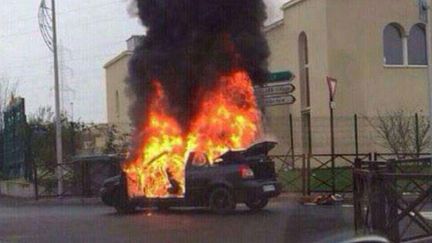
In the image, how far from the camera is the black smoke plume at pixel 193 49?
71.6 feet

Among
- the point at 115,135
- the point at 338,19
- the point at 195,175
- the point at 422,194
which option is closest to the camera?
the point at 422,194

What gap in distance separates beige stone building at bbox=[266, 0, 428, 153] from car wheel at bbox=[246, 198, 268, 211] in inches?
594

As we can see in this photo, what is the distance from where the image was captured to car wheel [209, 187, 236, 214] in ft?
56.7

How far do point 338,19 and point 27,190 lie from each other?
1414 centimetres

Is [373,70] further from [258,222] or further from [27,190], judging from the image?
[258,222]

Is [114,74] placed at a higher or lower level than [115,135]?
higher

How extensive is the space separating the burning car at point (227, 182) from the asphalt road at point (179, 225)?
28 cm

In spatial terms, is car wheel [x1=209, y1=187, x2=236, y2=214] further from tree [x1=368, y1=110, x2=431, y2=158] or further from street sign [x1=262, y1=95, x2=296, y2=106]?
tree [x1=368, y1=110, x2=431, y2=158]

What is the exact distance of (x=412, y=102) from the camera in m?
34.8

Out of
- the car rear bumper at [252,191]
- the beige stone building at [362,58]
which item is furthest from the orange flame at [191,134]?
the beige stone building at [362,58]

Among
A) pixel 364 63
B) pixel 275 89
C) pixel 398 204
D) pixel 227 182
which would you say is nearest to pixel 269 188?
pixel 227 182

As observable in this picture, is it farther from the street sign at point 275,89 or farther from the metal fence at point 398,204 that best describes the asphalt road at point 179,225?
the street sign at point 275,89

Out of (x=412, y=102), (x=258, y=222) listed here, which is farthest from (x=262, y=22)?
(x=412, y=102)

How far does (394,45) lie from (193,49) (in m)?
15.7
